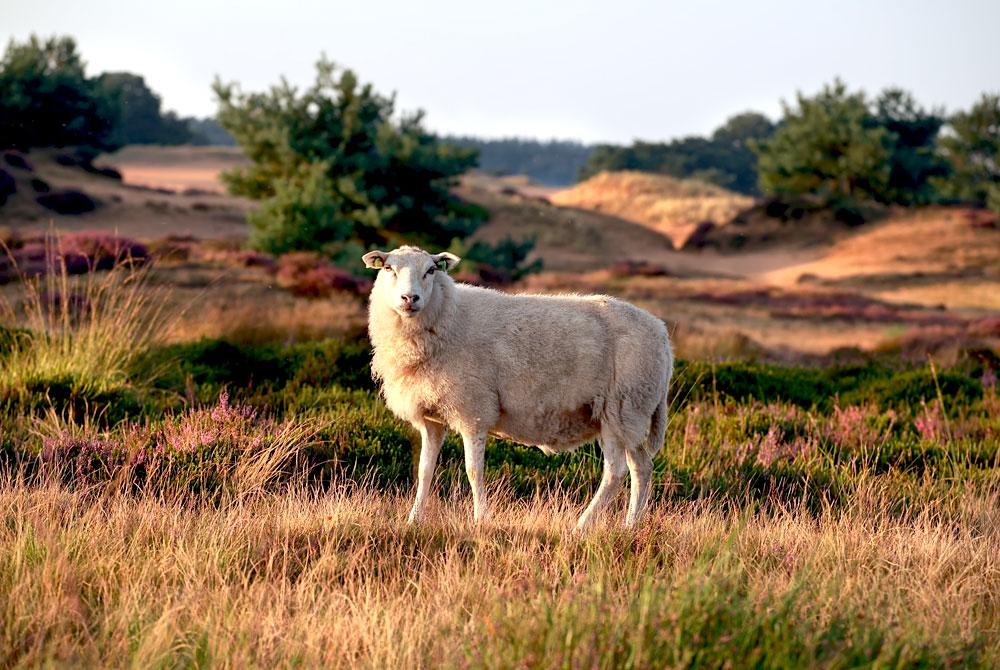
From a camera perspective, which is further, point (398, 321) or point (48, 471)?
point (48, 471)

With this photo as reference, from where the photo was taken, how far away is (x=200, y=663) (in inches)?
159

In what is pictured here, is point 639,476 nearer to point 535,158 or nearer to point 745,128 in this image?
point 745,128

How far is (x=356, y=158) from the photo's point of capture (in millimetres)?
31125

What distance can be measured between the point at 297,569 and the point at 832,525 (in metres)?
3.30

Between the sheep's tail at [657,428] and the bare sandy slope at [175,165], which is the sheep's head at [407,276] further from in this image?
the bare sandy slope at [175,165]

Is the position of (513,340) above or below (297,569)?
above

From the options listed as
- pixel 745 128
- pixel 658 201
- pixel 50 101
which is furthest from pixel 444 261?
pixel 745 128

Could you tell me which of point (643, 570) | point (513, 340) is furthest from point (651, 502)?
point (643, 570)

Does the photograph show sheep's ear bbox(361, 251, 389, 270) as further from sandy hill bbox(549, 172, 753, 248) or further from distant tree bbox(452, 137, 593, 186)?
distant tree bbox(452, 137, 593, 186)

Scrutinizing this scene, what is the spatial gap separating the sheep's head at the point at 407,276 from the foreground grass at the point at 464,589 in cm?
126

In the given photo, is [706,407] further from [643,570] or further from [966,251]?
[966,251]

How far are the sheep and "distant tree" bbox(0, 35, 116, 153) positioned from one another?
50.9 metres

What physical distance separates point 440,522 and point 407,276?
4.80 ft

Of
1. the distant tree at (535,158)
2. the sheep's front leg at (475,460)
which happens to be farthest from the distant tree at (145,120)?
the sheep's front leg at (475,460)
